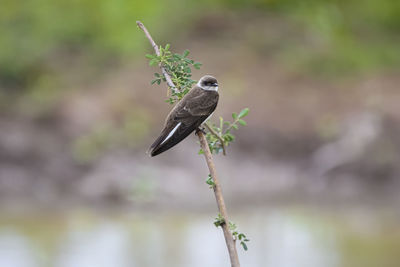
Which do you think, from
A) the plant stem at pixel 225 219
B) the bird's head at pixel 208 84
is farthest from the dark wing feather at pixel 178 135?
the plant stem at pixel 225 219

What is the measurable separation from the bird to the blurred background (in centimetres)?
322

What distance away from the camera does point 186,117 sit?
422 cm

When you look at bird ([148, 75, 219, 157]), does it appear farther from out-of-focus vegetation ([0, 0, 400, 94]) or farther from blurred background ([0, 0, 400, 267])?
out-of-focus vegetation ([0, 0, 400, 94])

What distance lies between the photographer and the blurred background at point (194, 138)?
26.2 ft

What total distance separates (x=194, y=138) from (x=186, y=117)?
6.03 metres

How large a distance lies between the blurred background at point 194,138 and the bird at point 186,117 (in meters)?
3.22

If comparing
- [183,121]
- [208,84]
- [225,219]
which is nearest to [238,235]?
[225,219]

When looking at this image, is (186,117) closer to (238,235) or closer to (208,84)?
(208,84)


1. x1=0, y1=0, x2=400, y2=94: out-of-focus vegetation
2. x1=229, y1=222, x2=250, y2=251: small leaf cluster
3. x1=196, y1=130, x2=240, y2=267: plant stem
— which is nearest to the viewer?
x1=196, y1=130, x2=240, y2=267: plant stem

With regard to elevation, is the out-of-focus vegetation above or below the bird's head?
above

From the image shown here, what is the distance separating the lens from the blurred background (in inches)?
315

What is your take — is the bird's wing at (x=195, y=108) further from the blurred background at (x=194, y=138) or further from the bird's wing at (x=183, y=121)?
the blurred background at (x=194, y=138)

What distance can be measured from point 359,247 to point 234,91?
15.4ft

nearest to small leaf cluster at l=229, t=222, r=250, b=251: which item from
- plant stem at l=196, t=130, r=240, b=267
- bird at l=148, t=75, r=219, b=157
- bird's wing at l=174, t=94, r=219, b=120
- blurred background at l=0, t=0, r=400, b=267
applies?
plant stem at l=196, t=130, r=240, b=267
